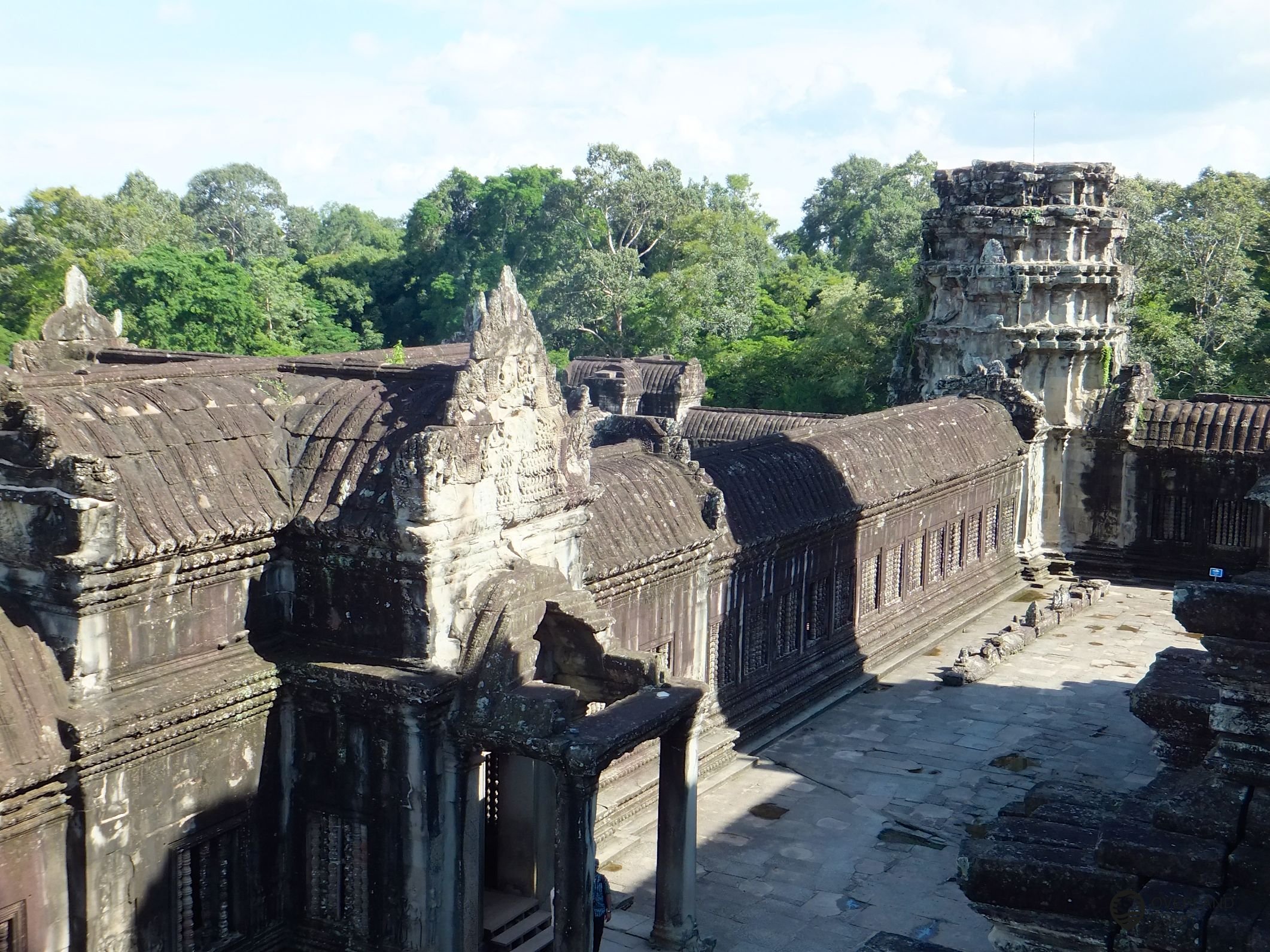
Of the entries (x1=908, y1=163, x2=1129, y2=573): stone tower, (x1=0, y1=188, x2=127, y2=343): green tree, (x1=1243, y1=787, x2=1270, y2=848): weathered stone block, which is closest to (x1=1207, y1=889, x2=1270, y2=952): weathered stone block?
(x1=1243, y1=787, x2=1270, y2=848): weathered stone block

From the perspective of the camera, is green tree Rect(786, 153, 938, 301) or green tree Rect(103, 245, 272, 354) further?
green tree Rect(786, 153, 938, 301)

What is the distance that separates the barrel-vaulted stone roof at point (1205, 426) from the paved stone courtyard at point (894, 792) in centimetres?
584

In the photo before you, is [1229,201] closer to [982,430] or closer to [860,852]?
[982,430]

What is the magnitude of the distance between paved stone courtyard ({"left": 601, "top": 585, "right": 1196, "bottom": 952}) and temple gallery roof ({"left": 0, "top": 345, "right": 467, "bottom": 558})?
555 centimetres

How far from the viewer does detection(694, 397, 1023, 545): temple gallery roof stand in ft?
63.9

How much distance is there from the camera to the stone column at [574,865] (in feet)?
36.7

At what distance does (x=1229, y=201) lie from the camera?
51.0 m

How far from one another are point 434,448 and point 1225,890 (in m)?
6.92

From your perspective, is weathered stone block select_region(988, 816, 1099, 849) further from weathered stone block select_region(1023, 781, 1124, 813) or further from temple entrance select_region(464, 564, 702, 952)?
temple entrance select_region(464, 564, 702, 952)

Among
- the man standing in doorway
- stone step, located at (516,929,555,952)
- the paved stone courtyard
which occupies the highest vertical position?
the man standing in doorway

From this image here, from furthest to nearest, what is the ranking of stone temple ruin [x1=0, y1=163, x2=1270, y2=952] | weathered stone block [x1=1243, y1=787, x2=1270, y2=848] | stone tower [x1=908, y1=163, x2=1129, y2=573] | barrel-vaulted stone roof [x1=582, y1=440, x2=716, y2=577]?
1. stone tower [x1=908, y1=163, x2=1129, y2=573]
2. barrel-vaulted stone roof [x1=582, y1=440, x2=716, y2=577]
3. stone temple ruin [x1=0, y1=163, x2=1270, y2=952]
4. weathered stone block [x1=1243, y1=787, x2=1270, y2=848]

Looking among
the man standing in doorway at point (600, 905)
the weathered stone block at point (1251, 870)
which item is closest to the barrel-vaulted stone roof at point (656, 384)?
the man standing in doorway at point (600, 905)

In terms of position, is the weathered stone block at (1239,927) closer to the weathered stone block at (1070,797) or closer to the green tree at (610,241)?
the weathered stone block at (1070,797)

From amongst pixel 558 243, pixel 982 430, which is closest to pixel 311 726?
pixel 982 430
